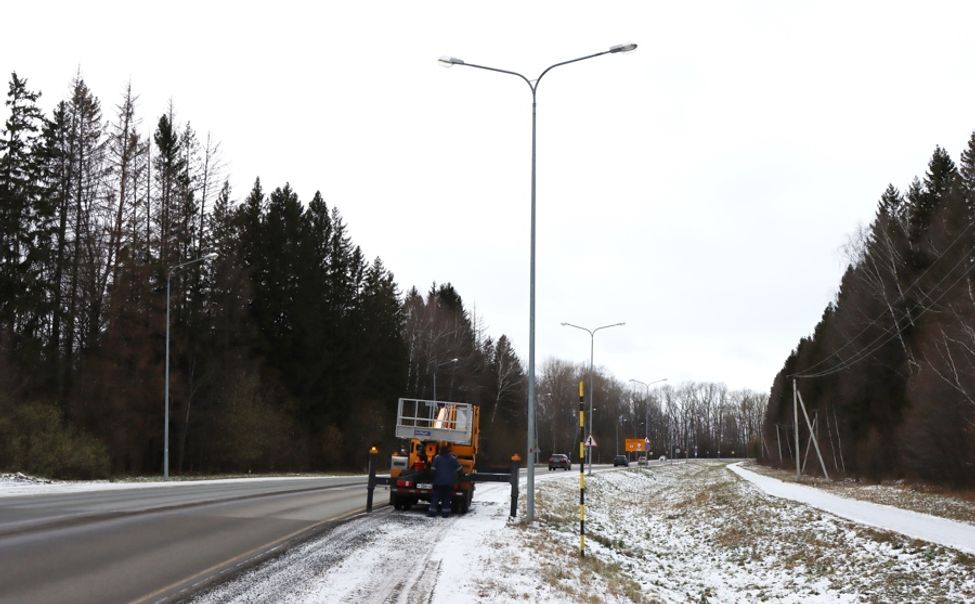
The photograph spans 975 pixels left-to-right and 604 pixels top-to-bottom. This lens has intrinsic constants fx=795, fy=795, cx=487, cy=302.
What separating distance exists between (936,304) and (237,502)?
4102 centimetres

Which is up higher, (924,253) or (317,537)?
(924,253)

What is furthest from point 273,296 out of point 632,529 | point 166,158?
point 632,529

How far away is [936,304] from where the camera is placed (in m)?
45.2

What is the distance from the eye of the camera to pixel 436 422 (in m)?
22.1

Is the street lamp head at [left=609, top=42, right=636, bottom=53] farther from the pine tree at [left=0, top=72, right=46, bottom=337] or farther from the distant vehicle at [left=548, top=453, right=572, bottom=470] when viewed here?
the distant vehicle at [left=548, top=453, right=572, bottom=470]

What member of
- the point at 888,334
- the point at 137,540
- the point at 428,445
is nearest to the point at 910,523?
the point at 428,445

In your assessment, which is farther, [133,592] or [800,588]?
[800,588]

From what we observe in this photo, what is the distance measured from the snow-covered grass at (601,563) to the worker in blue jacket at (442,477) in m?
0.48

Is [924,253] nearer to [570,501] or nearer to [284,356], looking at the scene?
[570,501]

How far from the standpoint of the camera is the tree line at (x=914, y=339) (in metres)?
36.5

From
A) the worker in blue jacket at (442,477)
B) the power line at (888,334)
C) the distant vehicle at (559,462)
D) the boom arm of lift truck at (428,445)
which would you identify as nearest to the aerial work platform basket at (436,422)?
the boom arm of lift truck at (428,445)

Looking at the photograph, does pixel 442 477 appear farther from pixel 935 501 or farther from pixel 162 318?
pixel 162 318

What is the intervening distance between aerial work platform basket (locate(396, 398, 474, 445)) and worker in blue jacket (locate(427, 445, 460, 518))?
303 cm

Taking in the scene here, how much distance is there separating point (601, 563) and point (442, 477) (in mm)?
4635
